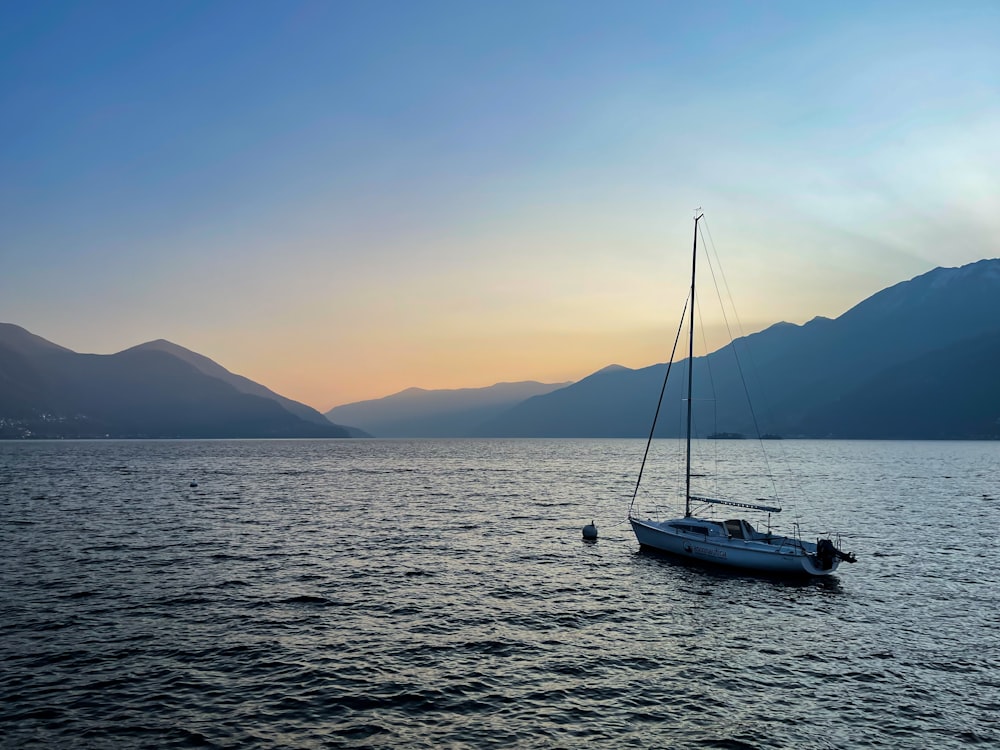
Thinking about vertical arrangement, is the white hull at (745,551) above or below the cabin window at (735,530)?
below

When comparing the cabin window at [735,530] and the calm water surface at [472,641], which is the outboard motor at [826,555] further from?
the cabin window at [735,530]

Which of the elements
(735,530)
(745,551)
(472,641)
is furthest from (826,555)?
(472,641)

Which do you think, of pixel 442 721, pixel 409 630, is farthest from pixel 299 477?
pixel 442 721

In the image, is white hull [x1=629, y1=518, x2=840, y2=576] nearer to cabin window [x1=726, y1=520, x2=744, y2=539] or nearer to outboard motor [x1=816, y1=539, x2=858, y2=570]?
outboard motor [x1=816, y1=539, x2=858, y2=570]

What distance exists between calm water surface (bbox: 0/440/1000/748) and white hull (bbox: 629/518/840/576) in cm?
156

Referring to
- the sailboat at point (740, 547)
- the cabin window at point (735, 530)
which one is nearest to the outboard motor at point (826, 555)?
the sailboat at point (740, 547)

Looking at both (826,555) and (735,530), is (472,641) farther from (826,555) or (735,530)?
(826,555)

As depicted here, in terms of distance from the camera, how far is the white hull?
1679 inches

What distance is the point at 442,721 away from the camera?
805 inches

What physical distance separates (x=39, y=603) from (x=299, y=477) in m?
100

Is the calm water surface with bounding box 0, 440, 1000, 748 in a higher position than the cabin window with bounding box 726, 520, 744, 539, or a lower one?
lower

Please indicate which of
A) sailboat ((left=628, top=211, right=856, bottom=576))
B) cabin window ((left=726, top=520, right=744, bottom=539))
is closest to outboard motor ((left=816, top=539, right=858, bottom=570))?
sailboat ((left=628, top=211, right=856, bottom=576))

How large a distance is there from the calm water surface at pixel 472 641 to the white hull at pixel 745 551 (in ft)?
5.12

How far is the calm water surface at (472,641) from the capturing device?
20.3 m
